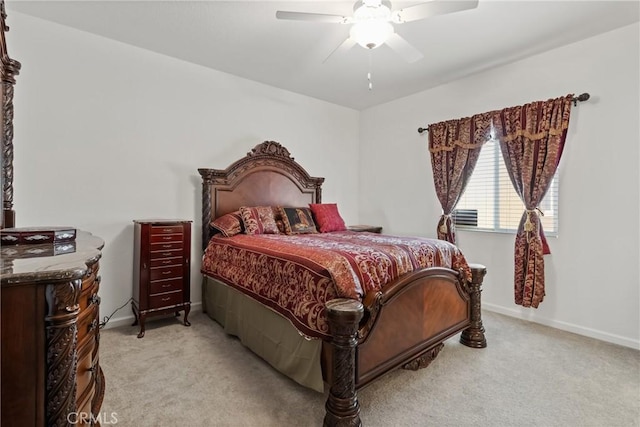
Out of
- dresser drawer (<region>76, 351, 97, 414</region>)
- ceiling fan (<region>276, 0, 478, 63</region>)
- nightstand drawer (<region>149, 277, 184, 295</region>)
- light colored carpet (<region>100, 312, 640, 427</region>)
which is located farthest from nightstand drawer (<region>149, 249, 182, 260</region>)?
ceiling fan (<region>276, 0, 478, 63</region>)

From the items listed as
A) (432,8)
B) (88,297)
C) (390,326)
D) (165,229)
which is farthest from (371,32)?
(165,229)

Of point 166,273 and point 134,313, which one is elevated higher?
point 166,273

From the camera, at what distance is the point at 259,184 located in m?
3.84

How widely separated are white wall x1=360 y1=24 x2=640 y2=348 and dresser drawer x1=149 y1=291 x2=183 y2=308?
9.74ft

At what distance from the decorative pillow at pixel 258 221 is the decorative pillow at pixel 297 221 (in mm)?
161

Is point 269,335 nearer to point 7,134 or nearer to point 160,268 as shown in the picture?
point 160,268

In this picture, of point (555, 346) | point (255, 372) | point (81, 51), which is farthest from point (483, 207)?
point (81, 51)

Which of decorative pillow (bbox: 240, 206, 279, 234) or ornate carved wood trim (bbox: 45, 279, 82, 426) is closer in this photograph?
ornate carved wood trim (bbox: 45, 279, 82, 426)

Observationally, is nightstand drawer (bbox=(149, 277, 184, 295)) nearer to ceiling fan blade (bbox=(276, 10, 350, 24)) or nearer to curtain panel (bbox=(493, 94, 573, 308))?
ceiling fan blade (bbox=(276, 10, 350, 24))

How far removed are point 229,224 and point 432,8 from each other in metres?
2.57

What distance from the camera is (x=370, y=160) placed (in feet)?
16.3

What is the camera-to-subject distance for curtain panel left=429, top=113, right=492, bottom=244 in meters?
3.54

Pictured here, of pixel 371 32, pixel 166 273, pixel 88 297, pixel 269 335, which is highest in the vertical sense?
pixel 371 32

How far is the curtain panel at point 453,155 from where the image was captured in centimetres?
354
